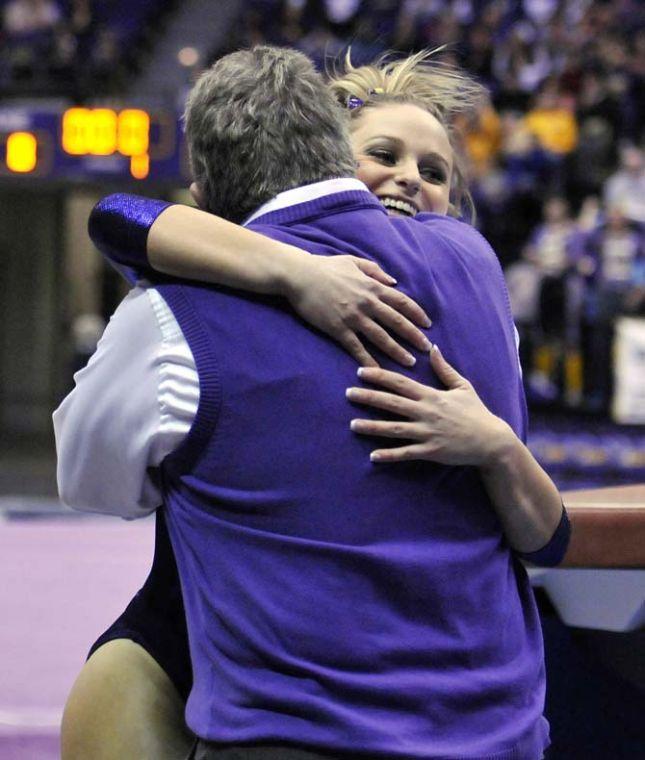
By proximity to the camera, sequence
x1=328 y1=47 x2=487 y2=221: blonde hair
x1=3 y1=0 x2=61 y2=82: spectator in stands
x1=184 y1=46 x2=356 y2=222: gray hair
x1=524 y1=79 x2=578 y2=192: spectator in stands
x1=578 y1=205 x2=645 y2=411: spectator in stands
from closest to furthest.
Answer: x1=184 y1=46 x2=356 y2=222: gray hair, x1=328 y1=47 x2=487 y2=221: blonde hair, x1=578 y1=205 x2=645 y2=411: spectator in stands, x1=524 y1=79 x2=578 y2=192: spectator in stands, x1=3 y1=0 x2=61 y2=82: spectator in stands

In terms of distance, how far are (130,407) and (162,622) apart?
33 cm

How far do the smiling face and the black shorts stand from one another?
578mm

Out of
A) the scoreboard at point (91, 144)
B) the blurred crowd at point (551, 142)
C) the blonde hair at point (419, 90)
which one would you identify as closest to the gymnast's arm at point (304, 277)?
the blonde hair at point (419, 90)

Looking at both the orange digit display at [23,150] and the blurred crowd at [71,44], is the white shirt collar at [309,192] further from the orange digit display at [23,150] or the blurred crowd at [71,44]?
the blurred crowd at [71,44]

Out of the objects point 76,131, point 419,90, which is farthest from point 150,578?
point 76,131

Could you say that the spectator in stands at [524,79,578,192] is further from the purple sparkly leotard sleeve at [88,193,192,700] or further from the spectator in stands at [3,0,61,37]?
the purple sparkly leotard sleeve at [88,193,192,700]

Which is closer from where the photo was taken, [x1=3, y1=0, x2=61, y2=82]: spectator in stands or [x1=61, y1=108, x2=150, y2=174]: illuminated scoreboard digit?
[x1=61, y1=108, x2=150, y2=174]: illuminated scoreboard digit

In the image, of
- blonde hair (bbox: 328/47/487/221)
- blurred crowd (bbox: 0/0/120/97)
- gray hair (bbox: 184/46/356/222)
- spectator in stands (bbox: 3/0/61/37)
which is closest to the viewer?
gray hair (bbox: 184/46/356/222)

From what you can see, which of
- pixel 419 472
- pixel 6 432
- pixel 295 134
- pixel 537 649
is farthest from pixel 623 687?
pixel 6 432

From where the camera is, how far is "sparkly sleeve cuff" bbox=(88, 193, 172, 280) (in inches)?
55.9

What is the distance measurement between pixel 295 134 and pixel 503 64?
12352 mm

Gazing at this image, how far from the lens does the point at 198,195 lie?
1.47m

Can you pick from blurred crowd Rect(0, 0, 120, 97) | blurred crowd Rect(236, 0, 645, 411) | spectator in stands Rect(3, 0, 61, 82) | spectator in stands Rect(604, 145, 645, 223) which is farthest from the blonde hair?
spectator in stands Rect(3, 0, 61, 82)

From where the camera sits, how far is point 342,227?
1397mm
